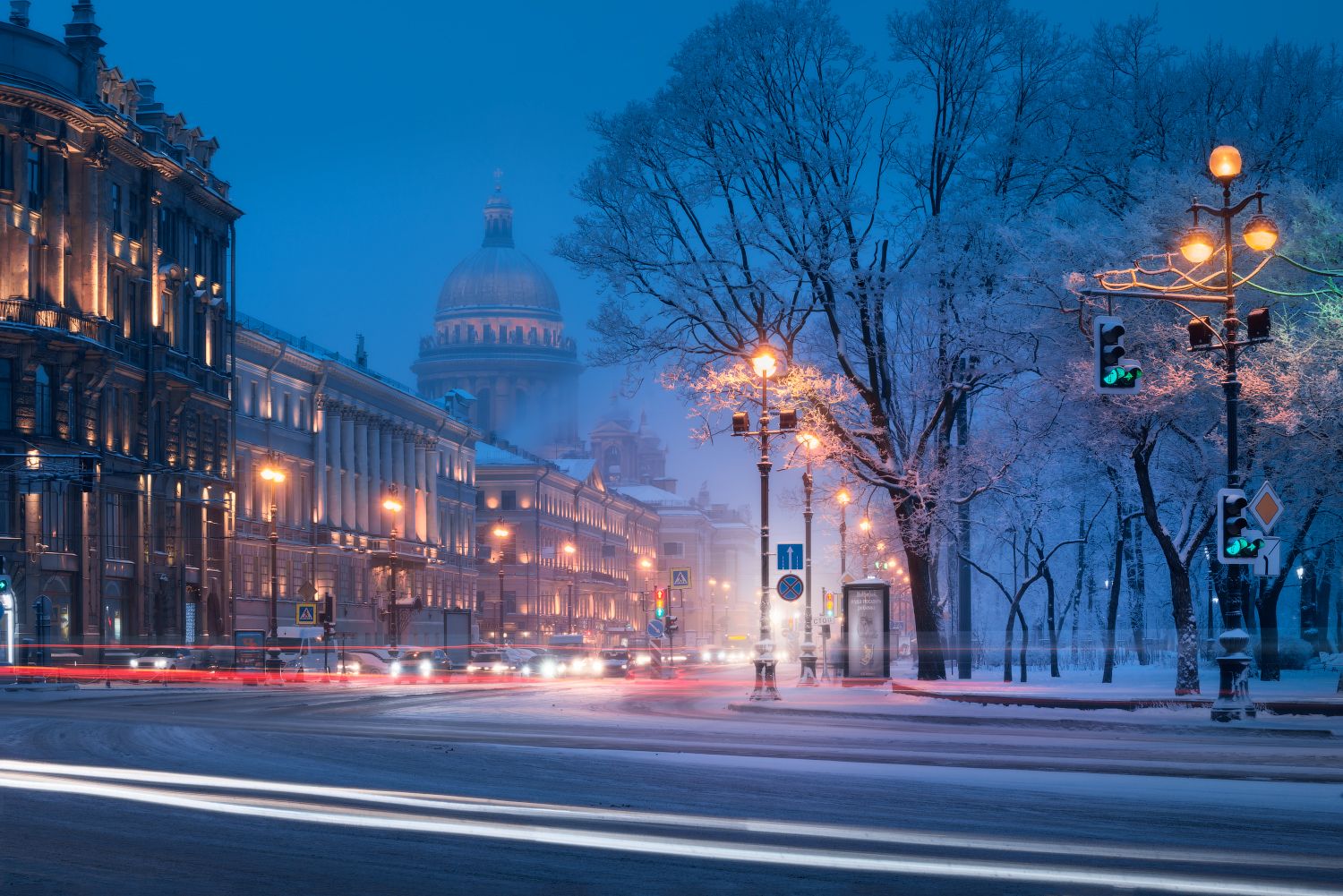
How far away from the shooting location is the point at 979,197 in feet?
135

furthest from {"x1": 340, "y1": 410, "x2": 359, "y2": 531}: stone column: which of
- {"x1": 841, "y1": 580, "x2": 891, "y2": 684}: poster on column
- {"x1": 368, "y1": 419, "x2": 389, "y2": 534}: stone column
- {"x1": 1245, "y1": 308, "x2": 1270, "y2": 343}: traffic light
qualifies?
{"x1": 1245, "y1": 308, "x2": 1270, "y2": 343}: traffic light

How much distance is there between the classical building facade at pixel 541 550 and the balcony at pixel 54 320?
63.7 metres

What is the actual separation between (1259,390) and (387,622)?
84.4 metres

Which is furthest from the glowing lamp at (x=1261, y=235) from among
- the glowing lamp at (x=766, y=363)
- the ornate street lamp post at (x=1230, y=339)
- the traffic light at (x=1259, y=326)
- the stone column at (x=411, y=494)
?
the stone column at (x=411, y=494)

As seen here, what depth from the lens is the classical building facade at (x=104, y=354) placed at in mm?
61625

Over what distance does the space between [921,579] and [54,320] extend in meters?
38.0

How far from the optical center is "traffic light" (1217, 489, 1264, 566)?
25.9 metres

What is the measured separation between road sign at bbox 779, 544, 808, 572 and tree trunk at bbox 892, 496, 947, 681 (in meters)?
3.53

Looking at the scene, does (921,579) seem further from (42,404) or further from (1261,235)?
(42,404)

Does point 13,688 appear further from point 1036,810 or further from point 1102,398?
point 1036,810

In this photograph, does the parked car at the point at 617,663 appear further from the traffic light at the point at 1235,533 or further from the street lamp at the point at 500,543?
the traffic light at the point at 1235,533

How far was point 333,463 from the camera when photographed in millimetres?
101625

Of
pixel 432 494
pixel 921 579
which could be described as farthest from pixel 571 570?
pixel 921 579

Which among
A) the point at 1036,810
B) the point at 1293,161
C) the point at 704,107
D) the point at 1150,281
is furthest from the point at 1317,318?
the point at 1036,810
